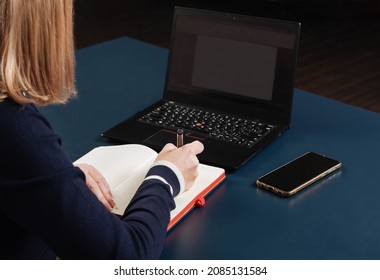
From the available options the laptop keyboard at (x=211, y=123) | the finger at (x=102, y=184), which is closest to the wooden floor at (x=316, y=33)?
the laptop keyboard at (x=211, y=123)

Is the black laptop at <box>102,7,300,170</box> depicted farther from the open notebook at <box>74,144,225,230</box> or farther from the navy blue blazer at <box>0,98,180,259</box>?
the navy blue blazer at <box>0,98,180,259</box>

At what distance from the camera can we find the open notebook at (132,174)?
1272mm

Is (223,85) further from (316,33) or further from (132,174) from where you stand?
(316,33)

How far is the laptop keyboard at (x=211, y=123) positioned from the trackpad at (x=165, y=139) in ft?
0.09

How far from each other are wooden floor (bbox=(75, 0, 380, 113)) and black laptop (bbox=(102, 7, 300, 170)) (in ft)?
7.00

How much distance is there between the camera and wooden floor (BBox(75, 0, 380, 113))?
3928 millimetres

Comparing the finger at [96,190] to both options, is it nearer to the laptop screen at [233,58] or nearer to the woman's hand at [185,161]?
the woman's hand at [185,161]

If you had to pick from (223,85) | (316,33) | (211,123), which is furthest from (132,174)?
(316,33)

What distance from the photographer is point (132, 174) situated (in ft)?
4.50

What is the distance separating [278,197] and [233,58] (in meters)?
0.45

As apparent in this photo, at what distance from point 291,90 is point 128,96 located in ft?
1.53

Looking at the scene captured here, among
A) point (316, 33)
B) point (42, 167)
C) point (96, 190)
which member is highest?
point (42, 167)

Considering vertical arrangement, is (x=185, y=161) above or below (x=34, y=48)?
below

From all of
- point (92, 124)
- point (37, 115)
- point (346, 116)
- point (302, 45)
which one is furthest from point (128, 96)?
point (302, 45)
